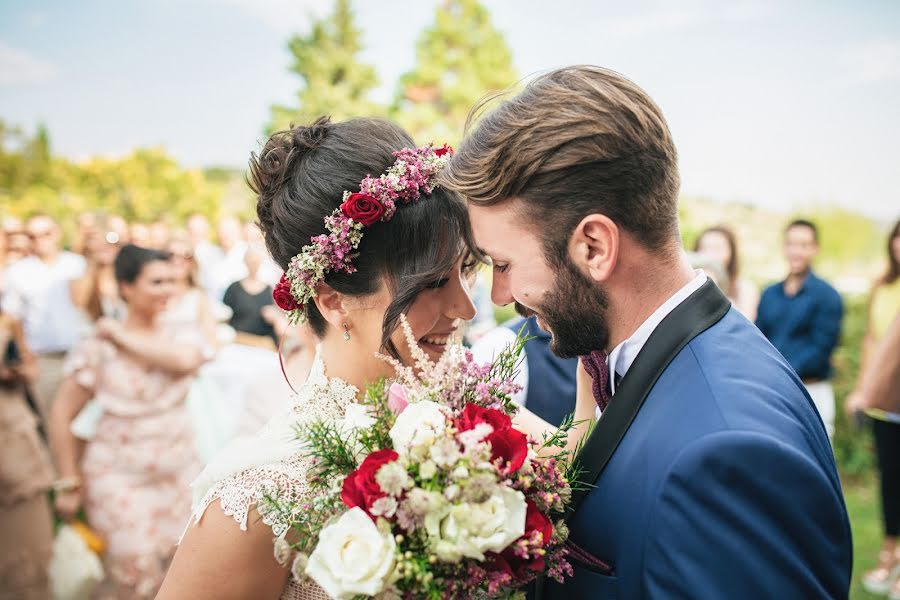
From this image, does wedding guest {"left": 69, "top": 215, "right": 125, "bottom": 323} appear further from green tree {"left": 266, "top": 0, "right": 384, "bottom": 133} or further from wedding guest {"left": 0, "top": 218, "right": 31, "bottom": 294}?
green tree {"left": 266, "top": 0, "right": 384, "bottom": 133}

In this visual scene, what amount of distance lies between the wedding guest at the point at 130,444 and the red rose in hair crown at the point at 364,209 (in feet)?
11.9

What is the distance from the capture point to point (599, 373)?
2098 millimetres

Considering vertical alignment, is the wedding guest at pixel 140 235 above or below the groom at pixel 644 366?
below

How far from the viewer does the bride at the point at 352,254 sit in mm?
2182

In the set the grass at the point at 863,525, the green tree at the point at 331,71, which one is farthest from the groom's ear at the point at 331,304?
A: the green tree at the point at 331,71

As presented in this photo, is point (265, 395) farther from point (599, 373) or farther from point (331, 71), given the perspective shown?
point (331, 71)

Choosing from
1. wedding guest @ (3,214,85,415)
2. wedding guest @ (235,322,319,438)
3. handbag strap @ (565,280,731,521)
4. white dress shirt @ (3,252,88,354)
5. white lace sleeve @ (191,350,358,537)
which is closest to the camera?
handbag strap @ (565,280,731,521)

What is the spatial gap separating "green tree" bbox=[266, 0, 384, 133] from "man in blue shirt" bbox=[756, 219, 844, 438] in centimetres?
2232

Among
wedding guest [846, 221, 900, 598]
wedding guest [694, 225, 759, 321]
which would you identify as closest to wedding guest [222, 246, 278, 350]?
wedding guest [694, 225, 759, 321]

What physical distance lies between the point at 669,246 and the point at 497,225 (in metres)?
0.49

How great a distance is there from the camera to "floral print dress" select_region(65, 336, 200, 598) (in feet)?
16.3

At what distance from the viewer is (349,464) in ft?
5.27

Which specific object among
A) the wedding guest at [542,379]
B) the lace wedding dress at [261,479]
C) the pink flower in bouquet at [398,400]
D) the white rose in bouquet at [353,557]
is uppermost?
the pink flower in bouquet at [398,400]

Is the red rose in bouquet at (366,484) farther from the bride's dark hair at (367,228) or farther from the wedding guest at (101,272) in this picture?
the wedding guest at (101,272)
